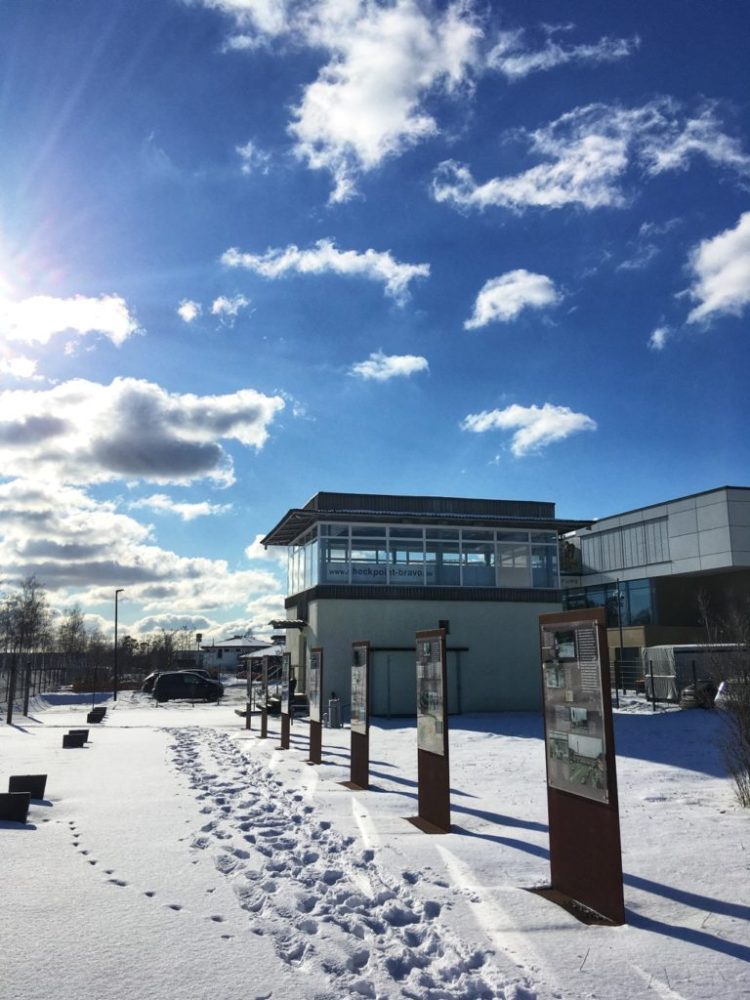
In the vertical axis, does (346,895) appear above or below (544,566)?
below

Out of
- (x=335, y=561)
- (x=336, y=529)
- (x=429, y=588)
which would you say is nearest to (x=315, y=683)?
(x=335, y=561)

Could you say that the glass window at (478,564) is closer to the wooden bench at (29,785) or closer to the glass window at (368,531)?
the glass window at (368,531)

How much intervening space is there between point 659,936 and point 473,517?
24329 mm

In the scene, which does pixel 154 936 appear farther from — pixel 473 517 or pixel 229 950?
pixel 473 517

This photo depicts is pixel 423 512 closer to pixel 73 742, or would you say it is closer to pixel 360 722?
pixel 73 742

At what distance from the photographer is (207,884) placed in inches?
255

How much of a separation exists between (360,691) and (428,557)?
1626 cm

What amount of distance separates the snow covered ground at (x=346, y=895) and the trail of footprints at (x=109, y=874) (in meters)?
0.03

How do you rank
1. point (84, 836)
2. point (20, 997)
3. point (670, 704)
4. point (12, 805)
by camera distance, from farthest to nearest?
point (670, 704), point (12, 805), point (84, 836), point (20, 997)

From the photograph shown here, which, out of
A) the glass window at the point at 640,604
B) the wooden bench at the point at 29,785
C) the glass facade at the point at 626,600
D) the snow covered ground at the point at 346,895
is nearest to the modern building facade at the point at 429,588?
the snow covered ground at the point at 346,895

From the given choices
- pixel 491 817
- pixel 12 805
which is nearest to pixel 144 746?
pixel 12 805

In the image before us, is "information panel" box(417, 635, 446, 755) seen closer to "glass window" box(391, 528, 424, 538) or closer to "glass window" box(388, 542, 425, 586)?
"glass window" box(388, 542, 425, 586)

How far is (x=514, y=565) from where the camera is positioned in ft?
98.3

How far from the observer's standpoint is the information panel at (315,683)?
15344 millimetres
